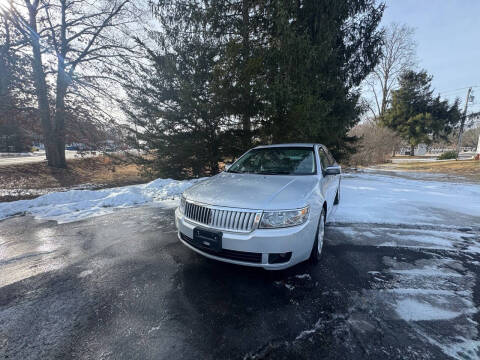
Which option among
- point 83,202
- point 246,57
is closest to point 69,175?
point 83,202

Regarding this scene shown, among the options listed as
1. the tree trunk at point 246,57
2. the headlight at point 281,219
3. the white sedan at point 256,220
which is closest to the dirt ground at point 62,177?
the tree trunk at point 246,57

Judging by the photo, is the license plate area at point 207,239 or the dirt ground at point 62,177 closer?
the license plate area at point 207,239

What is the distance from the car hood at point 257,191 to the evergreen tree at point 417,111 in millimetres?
36921

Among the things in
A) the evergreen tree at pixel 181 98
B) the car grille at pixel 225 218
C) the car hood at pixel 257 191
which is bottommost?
the car grille at pixel 225 218

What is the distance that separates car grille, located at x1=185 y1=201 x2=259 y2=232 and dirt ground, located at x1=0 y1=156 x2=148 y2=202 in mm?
8897

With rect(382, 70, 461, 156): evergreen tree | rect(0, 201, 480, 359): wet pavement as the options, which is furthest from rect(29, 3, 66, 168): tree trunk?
rect(382, 70, 461, 156): evergreen tree

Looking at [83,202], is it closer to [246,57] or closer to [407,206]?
[246,57]

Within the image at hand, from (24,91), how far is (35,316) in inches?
578

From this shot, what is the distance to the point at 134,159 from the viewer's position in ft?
34.1

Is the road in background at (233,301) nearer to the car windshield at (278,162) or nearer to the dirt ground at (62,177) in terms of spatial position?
the car windshield at (278,162)

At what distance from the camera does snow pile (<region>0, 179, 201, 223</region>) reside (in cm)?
505

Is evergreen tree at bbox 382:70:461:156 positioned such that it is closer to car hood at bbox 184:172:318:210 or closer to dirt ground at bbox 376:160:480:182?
dirt ground at bbox 376:160:480:182

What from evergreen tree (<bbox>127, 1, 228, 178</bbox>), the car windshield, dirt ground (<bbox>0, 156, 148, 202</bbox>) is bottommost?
dirt ground (<bbox>0, 156, 148, 202</bbox>)

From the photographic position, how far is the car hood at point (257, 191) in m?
2.33
